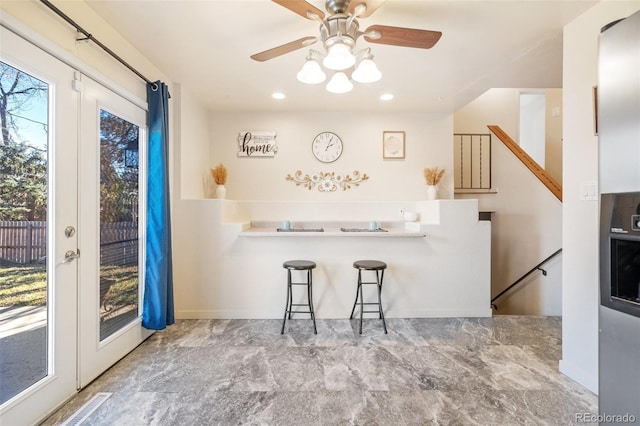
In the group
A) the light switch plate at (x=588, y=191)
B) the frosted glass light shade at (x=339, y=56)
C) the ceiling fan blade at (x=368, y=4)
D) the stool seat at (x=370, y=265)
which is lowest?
the stool seat at (x=370, y=265)

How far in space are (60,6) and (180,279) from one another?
2474 mm

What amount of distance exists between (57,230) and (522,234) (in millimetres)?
5104

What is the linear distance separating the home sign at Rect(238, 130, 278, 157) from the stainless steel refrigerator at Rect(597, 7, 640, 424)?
3.23 metres

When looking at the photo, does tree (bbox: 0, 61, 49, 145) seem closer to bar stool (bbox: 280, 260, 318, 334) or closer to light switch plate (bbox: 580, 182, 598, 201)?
bar stool (bbox: 280, 260, 318, 334)

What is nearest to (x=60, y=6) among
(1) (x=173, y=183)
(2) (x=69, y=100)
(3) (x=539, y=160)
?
(2) (x=69, y=100)

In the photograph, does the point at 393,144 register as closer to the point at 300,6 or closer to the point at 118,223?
the point at 300,6

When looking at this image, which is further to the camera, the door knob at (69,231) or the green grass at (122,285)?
the green grass at (122,285)

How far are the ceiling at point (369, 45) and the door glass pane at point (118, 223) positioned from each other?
687 mm

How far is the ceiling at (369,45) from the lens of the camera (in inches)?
73.1

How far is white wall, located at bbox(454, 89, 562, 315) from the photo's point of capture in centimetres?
387

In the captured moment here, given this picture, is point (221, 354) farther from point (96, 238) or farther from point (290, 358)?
point (96, 238)

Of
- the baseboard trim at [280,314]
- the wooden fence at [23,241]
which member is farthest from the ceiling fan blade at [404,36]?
the baseboard trim at [280,314]

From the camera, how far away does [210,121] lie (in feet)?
12.5

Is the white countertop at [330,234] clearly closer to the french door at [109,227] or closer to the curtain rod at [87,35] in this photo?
the french door at [109,227]
